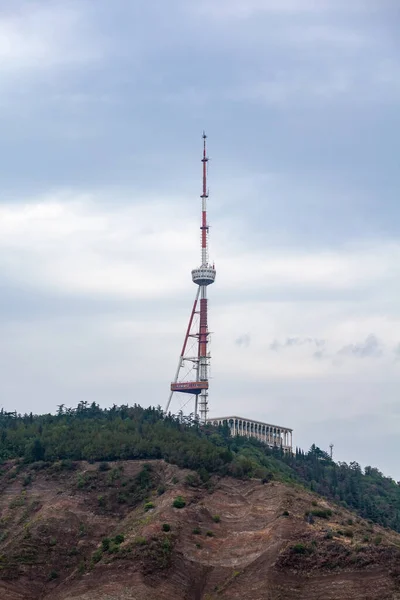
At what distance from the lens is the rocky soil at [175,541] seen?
10556 cm

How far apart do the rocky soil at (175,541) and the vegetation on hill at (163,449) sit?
12.6ft

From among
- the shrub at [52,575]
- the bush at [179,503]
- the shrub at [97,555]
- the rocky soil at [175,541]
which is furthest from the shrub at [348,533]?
the shrub at [52,575]

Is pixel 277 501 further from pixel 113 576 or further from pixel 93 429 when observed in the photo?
pixel 93 429

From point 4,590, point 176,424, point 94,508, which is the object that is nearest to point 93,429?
point 176,424

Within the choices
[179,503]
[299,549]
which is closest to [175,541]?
[179,503]

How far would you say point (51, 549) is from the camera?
123812mm

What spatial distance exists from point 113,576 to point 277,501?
96.3 ft

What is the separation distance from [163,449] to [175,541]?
123 feet

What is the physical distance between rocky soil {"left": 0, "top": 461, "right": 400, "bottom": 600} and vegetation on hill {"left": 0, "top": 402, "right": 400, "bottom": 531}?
12.6 ft

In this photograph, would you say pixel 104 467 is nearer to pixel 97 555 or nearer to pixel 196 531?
pixel 196 531

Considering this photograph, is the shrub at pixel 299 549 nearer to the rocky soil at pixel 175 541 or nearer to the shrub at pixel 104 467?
the rocky soil at pixel 175 541

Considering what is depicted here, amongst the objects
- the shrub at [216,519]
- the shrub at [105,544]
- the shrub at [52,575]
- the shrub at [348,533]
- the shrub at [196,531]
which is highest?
the shrub at [216,519]

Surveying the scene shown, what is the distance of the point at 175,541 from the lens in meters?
118

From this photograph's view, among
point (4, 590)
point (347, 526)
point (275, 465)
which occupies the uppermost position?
point (275, 465)
